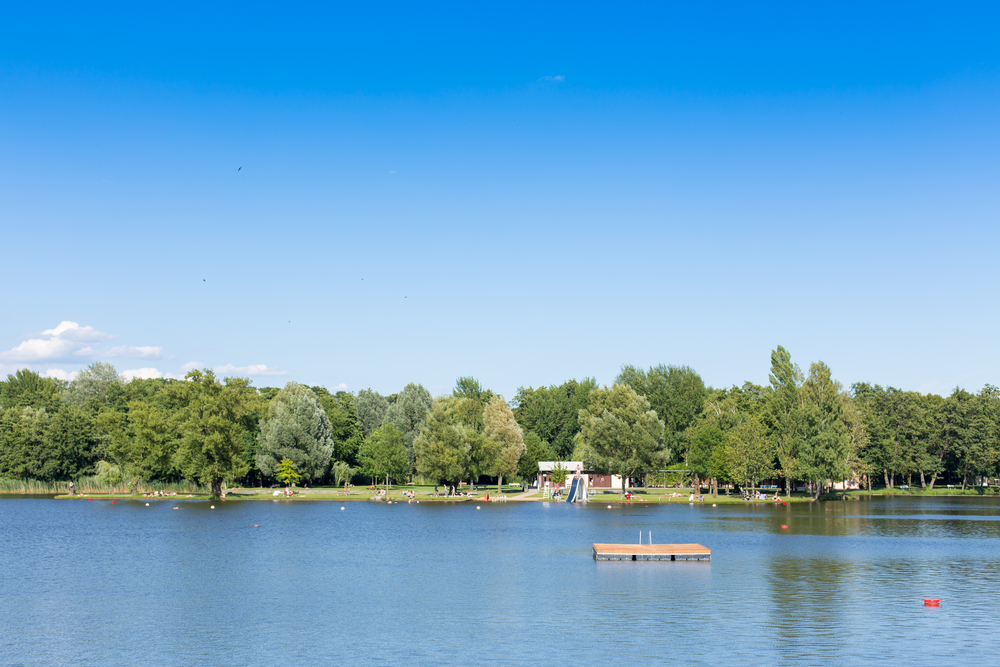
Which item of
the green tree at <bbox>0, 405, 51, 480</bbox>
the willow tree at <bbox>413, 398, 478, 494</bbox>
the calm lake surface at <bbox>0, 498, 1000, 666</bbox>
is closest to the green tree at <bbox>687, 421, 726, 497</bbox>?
the willow tree at <bbox>413, 398, 478, 494</bbox>

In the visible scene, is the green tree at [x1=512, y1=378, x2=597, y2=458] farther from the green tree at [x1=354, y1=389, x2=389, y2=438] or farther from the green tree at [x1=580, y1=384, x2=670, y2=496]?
the green tree at [x1=580, y1=384, x2=670, y2=496]

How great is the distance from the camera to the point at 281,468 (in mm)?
112938

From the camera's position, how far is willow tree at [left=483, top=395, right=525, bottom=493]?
121625 millimetres

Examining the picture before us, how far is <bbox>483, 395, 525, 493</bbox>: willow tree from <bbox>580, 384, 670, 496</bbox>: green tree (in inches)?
412

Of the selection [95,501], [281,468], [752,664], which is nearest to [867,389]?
[281,468]

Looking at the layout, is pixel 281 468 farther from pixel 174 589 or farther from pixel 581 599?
pixel 581 599

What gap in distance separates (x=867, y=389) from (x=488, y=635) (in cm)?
15705

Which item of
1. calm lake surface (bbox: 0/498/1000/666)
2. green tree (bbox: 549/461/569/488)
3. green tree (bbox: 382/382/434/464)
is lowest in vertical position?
calm lake surface (bbox: 0/498/1000/666)

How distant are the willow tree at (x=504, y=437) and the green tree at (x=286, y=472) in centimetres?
2776

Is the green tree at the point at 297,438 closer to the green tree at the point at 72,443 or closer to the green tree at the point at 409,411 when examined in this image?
the green tree at the point at 409,411

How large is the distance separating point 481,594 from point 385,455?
81.6 m

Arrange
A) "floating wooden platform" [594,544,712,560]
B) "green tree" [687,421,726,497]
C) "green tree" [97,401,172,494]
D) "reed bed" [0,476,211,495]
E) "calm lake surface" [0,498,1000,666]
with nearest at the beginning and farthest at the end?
"calm lake surface" [0,498,1000,666] → "floating wooden platform" [594,544,712,560] → "green tree" [97,401,172,494] → "reed bed" [0,476,211,495] → "green tree" [687,421,726,497]

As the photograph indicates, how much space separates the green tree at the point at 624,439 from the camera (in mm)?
117375

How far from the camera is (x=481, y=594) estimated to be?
134ft
